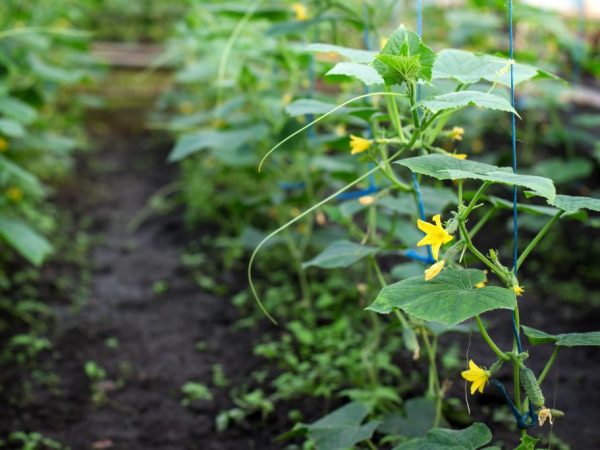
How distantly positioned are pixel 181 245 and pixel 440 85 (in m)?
2.04

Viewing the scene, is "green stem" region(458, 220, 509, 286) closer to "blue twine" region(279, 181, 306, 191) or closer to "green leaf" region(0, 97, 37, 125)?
"blue twine" region(279, 181, 306, 191)

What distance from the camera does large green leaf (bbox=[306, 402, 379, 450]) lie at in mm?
1701

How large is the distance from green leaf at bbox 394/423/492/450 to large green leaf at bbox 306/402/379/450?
257mm

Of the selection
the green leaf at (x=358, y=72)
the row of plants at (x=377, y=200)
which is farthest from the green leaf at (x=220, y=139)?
the green leaf at (x=358, y=72)

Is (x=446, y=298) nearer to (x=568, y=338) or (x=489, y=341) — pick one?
(x=489, y=341)

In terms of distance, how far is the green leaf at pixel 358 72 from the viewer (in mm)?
1360

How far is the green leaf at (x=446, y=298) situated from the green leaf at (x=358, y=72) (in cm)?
37

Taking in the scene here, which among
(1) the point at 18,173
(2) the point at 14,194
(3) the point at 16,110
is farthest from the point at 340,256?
(2) the point at 14,194

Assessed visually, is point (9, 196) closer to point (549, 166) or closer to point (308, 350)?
point (308, 350)

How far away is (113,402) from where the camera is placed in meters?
2.36

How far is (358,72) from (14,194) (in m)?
2.41

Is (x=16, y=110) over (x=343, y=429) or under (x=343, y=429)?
over

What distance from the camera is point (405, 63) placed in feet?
4.26

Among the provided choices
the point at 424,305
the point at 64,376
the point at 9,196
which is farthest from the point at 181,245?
the point at 424,305
